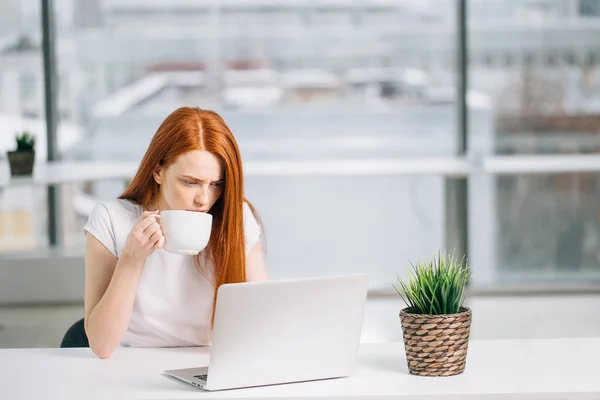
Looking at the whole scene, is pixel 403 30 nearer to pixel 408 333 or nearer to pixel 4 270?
pixel 4 270

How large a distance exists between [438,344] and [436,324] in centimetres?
3

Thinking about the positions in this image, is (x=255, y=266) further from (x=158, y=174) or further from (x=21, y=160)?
(x=21, y=160)

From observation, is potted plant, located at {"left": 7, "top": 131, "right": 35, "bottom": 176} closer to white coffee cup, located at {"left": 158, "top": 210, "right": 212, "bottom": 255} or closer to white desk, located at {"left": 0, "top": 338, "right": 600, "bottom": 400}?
white desk, located at {"left": 0, "top": 338, "right": 600, "bottom": 400}

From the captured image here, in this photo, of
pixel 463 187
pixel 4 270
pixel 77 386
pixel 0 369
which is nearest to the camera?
pixel 77 386

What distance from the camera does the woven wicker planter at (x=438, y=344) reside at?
1.60m

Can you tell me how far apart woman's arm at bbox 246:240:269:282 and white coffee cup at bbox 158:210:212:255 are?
0.31 meters

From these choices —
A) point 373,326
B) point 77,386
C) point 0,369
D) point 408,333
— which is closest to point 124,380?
point 77,386

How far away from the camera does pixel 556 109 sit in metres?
4.87

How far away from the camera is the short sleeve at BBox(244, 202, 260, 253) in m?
2.04

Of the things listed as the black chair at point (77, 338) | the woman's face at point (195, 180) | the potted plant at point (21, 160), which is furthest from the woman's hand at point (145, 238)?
the potted plant at point (21, 160)

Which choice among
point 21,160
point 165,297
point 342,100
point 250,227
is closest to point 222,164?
point 250,227

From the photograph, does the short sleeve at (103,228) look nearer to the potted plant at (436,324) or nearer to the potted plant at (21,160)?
the potted plant at (436,324)

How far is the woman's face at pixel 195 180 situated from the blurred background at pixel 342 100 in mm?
2833

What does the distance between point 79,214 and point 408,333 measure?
3642 mm
